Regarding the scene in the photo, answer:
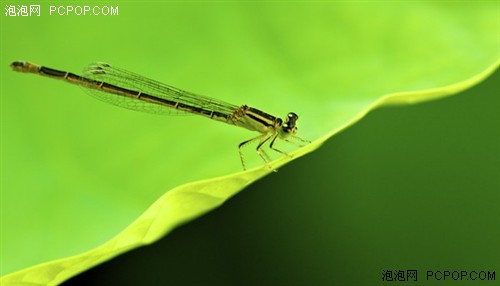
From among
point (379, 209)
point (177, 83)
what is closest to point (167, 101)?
point (177, 83)

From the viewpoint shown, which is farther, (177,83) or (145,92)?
(145,92)

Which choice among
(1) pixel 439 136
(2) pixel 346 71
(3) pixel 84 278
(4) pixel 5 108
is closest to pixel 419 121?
(1) pixel 439 136

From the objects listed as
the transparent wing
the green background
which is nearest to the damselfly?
the transparent wing

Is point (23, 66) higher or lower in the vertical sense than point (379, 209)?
higher

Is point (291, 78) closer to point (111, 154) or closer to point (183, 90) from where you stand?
point (183, 90)

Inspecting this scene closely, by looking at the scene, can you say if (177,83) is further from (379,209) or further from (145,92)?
(379,209)

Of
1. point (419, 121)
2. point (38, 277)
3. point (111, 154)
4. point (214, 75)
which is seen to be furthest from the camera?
point (214, 75)
